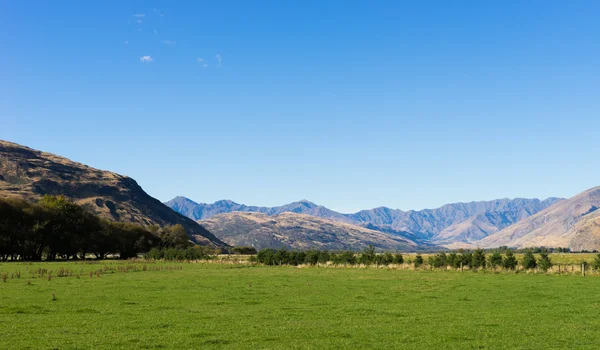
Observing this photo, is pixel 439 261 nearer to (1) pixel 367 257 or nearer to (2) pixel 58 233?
(1) pixel 367 257

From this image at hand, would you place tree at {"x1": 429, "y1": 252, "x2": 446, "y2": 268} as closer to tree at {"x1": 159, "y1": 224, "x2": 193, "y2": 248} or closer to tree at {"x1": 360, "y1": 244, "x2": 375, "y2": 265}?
tree at {"x1": 360, "y1": 244, "x2": 375, "y2": 265}

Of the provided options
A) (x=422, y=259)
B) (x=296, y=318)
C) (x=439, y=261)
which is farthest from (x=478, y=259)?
(x=296, y=318)

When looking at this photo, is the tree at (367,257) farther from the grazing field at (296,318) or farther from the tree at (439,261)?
the grazing field at (296,318)

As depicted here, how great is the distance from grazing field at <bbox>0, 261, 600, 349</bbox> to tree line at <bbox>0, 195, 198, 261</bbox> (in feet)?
289

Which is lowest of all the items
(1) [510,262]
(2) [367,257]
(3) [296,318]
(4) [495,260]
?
(3) [296,318]

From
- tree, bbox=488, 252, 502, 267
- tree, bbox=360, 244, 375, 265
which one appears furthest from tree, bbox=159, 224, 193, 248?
tree, bbox=488, 252, 502, 267

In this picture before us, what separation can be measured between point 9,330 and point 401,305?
81.6 feet

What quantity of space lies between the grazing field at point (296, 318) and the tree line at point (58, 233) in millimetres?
87970

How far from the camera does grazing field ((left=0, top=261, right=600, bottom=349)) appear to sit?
23562 mm

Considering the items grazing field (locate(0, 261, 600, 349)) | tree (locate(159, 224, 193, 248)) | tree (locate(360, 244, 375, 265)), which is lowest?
grazing field (locate(0, 261, 600, 349))

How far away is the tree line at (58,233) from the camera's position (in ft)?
413

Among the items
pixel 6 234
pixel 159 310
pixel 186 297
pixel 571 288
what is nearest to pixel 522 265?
pixel 571 288

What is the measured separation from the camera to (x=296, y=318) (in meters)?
30.9

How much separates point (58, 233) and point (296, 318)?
125 m
